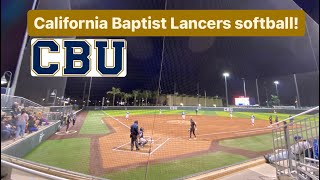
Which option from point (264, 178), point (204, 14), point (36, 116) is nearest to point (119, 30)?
point (204, 14)

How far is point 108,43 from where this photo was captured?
571 centimetres

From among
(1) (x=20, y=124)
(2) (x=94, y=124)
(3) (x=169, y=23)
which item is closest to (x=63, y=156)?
(1) (x=20, y=124)

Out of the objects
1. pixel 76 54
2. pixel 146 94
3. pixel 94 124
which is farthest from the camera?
pixel 94 124

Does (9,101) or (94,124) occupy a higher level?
(9,101)

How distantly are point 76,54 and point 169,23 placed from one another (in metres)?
2.48

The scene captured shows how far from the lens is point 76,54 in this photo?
5.78 metres

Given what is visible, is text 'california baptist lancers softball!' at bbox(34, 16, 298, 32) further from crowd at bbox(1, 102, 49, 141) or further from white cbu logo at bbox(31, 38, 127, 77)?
crowd at bbox(1, 102, 49, 141)

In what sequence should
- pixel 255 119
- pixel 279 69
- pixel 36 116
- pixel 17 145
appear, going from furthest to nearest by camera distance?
pixel 255 119 < pixel 279 69 < pixel 36 116 < pixel 17 145

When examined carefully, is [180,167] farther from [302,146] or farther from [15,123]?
[15,123]

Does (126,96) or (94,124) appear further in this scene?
(94,124)

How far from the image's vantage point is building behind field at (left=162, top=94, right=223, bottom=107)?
16.6 m

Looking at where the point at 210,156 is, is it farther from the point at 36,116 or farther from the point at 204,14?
the point at 36,116

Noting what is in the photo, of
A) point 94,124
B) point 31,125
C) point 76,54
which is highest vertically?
point 76,54

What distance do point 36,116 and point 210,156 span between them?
7.75 metres
